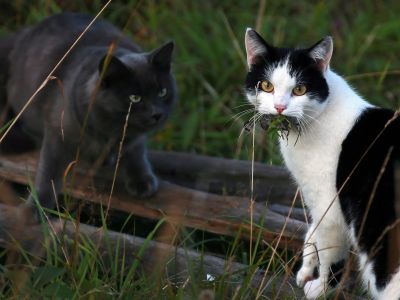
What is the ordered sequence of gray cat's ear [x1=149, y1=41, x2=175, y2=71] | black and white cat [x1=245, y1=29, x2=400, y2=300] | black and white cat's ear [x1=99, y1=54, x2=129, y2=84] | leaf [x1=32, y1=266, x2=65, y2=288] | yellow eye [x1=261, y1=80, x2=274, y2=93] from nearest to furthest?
leaf [x1=32, y1=266, x2=65, y2=288] < black and white cat [x1=245, y1=29, x2=400, y2=300] < yellow eye [x1=261, y1=80, x2=274, y2=93] < black and white cat's ear [x1=99, y1=54, x2=129, y2=84] < gray cat's ear [x1=149, y1=41, x2=175, y2=71]

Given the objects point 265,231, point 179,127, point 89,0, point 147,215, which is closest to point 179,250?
point 265,231

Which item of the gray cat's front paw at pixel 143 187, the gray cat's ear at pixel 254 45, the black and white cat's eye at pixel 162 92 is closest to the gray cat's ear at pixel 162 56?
the black and white cat's eye at pixel 162 92

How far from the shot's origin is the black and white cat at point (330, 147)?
2506 mm

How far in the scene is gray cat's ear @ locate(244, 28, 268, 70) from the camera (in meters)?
2.66

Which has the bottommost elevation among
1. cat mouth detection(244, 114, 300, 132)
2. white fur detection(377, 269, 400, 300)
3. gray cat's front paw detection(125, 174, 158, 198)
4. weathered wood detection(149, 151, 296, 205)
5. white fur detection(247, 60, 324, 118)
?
weathered wood detection(149, 151, 296, 205)

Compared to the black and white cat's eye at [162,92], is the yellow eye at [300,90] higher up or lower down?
higher up

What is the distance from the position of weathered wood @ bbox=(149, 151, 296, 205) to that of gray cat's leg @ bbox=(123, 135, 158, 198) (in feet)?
0.77

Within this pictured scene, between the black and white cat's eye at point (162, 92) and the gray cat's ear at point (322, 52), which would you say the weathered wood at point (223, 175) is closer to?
the black and white cat's eye at point (162, 92)

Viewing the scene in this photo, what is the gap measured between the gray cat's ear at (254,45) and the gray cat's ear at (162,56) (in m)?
0.69

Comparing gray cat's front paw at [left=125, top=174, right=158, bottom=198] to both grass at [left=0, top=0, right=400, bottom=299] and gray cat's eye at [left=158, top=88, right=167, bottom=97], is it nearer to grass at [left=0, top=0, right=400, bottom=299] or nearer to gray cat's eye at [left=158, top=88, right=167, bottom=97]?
gray cat's eye at [left=158, top=88, right=167, bottom=97]

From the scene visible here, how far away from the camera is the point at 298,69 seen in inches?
103

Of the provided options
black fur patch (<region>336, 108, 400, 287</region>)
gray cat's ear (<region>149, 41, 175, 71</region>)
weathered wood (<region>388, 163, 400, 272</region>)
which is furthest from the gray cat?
weathered wood (<region>388, 163, 400, 272</region>)

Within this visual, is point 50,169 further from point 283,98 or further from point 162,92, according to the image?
point 283,98

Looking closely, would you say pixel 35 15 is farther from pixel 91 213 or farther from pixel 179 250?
pixel 179 250
